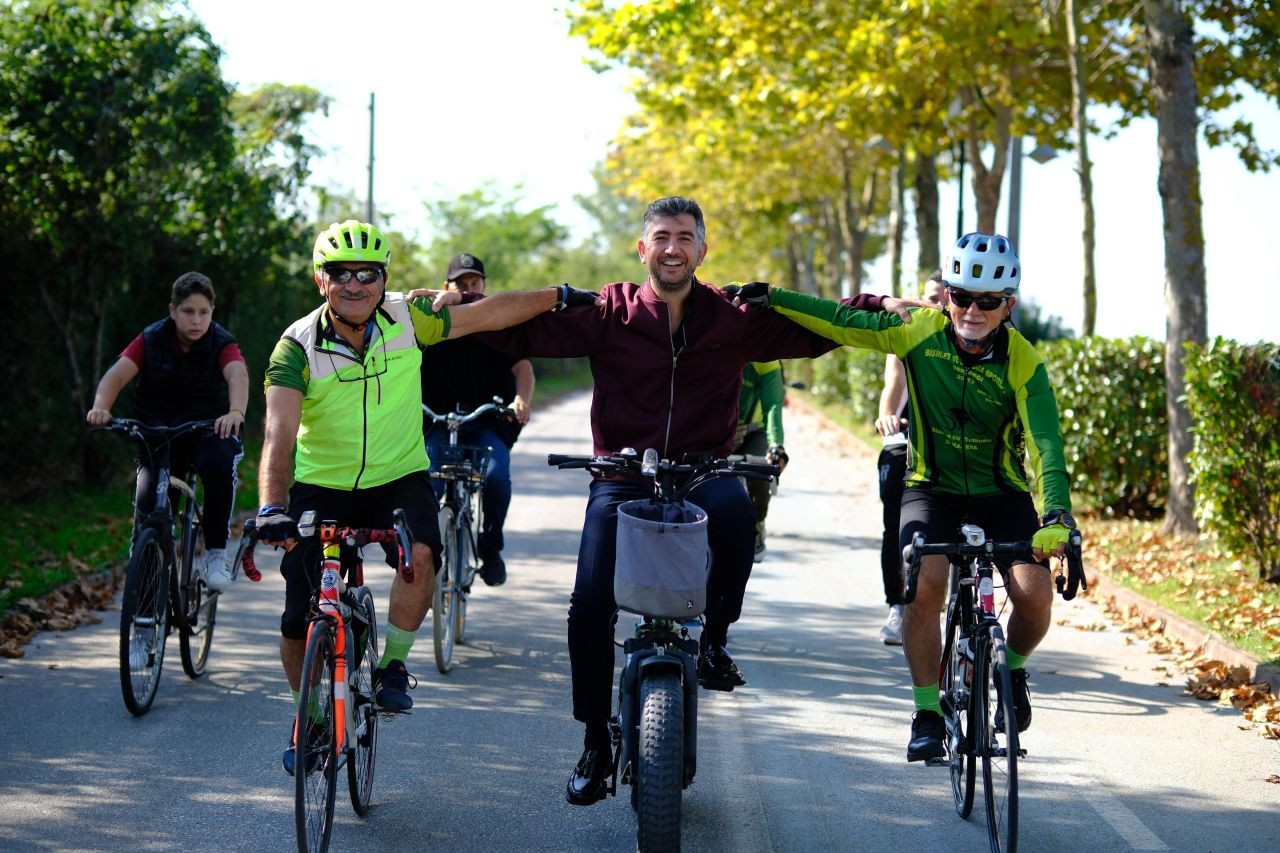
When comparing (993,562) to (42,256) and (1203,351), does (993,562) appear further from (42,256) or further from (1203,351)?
(42,256)

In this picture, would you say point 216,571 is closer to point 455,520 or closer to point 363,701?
point 455,520

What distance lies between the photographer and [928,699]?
5793mm

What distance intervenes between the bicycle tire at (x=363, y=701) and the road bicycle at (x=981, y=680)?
6.51ft

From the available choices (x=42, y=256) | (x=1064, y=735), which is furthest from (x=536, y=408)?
(x=1064, y=735)

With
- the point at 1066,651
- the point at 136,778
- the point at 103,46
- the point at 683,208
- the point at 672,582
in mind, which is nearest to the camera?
the point at 672,582

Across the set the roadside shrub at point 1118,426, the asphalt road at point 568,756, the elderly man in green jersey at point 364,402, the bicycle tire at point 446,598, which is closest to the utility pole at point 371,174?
the roadside shrub at point 1118,426

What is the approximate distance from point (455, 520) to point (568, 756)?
2348 millimetres

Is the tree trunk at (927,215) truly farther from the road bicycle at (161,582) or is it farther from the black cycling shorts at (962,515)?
the black cycling shorts at (962,515)

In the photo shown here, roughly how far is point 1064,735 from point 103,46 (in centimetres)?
1141

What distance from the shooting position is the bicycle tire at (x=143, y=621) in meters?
6.94

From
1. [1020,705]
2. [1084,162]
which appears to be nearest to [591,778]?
[1020,705]

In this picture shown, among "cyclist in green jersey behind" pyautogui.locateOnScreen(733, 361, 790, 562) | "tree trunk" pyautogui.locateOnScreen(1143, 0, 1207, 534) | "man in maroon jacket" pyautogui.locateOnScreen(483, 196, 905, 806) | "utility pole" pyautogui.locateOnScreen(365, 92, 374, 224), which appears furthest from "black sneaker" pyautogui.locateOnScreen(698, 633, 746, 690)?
"utility pole" pyautogui.locateOnScreen(365, 92, 374, 224)

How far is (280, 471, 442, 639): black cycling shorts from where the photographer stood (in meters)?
5.41

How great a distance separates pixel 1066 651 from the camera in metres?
9.22
